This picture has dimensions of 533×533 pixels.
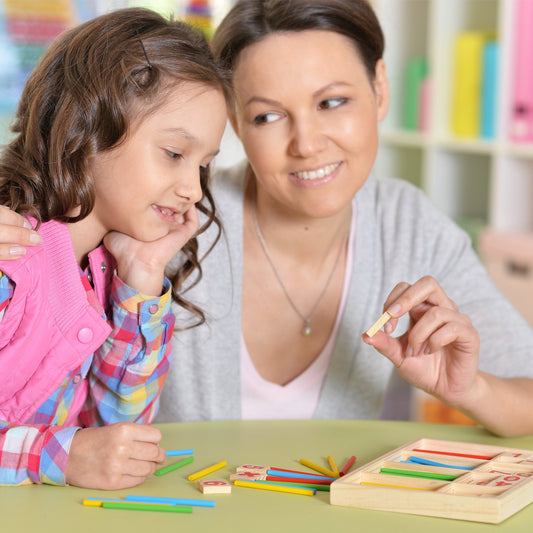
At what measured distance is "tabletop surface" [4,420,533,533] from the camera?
857 mm

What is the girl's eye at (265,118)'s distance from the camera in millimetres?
1405

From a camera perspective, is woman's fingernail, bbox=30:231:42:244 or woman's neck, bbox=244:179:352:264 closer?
woman's fingernail, bbox=30:231:42:244

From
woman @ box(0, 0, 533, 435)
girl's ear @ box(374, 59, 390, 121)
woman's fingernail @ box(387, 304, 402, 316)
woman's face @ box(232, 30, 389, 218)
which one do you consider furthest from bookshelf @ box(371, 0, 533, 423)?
woman's fingernail @ box(387, 304, 402, 316)

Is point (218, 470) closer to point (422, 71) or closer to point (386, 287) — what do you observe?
point (386, 287)

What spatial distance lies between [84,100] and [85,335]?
321 millimetres

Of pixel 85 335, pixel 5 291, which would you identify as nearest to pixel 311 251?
pixel 85 335

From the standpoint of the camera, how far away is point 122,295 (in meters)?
1.19

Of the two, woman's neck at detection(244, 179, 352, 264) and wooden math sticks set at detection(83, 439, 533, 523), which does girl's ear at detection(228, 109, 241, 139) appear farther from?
wooden math sticks set at detection(83, 439, 533, 523)

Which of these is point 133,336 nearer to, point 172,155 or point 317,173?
point 172,155

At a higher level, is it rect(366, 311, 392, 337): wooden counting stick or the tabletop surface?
rect(366, 311, 392, 337): wooden counting stick

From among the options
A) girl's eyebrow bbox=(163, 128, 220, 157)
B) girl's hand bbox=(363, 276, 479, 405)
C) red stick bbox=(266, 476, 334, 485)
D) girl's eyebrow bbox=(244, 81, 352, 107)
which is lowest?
red stick bbox=(266, 476, 334, 485)

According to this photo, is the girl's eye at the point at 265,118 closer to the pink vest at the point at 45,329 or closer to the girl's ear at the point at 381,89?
the girl's ear at the point at 381,89

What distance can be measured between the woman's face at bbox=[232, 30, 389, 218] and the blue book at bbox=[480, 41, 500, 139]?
1.09m

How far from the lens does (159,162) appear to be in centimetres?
114
